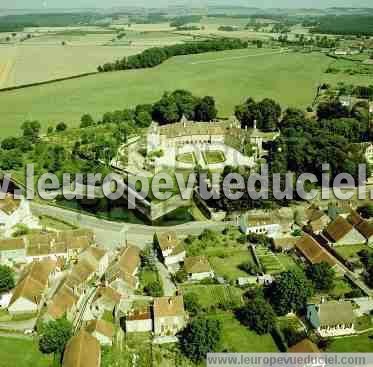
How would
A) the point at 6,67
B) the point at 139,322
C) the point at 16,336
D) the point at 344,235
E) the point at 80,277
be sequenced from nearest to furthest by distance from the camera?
the point at 16,336 < the point at 139,322 < the point at 80,277 < the point at 344,235 < the point at 6,67

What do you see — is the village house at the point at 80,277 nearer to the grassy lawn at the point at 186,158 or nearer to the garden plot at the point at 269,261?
the garden plot at the point at 269,261

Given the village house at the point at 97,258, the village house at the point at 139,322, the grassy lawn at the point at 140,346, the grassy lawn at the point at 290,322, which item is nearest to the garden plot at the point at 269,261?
the grassy lawn at the point at 290,322

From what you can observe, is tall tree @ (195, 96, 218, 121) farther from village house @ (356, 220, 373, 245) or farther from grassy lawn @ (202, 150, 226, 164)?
village house @ (356, 220, 373, 245)

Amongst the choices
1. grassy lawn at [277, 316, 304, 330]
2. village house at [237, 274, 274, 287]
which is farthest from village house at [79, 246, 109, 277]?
grassy lawn at [277, 316, 304, 330]

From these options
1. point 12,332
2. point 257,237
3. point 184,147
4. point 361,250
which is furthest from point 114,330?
point 184,147

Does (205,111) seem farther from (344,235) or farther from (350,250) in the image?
(350,250)

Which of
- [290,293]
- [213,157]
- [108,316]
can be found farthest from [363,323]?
[213,157]
